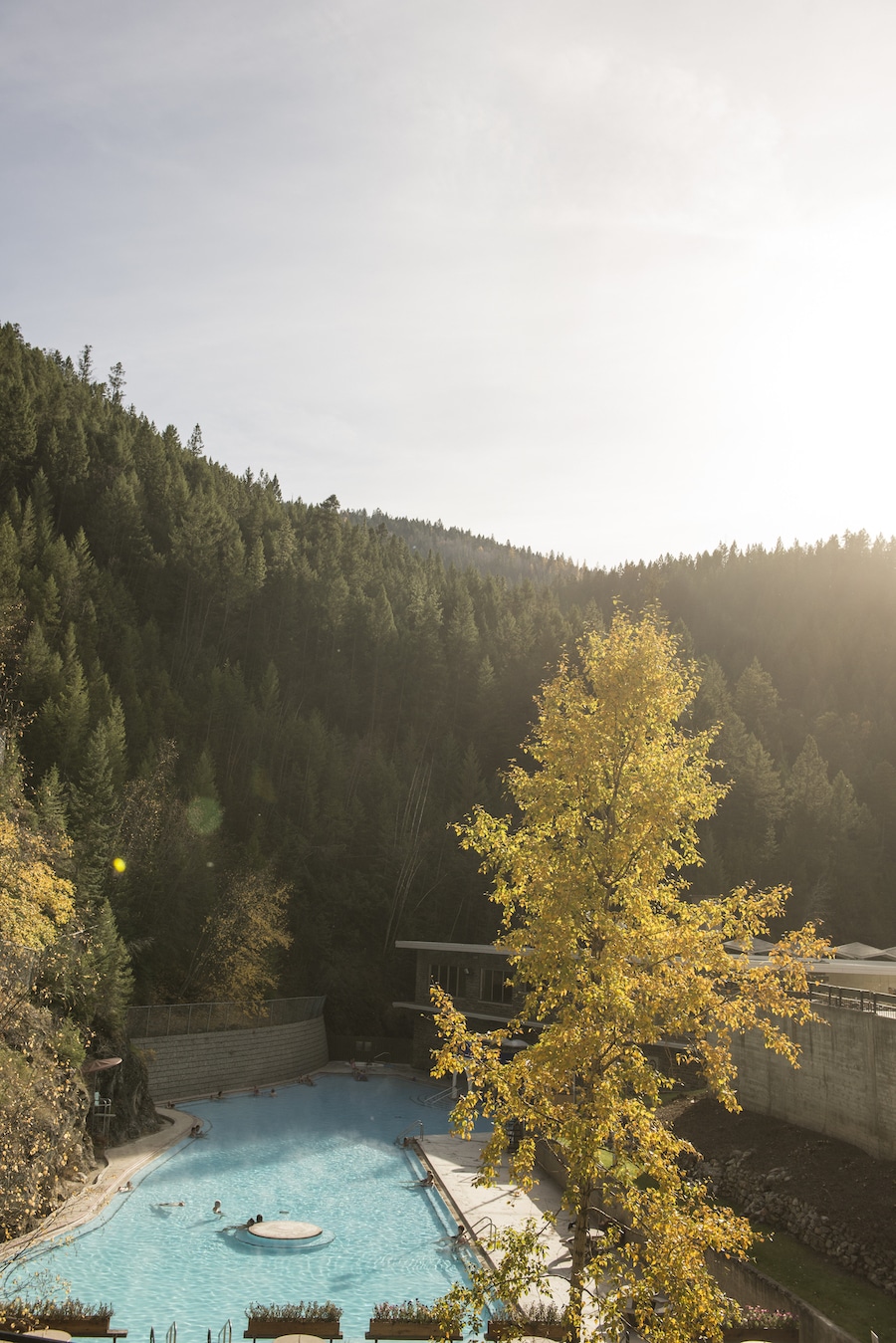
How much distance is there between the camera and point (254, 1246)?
20.6 metres

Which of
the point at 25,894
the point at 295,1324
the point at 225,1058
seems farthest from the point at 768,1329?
the point at 225,1058

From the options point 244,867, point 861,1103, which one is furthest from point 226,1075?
point 861,1103

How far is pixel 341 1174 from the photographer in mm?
26812

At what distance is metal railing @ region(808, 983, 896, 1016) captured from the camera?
20.1 m

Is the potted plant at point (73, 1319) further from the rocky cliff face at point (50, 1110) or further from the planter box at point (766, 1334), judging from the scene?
the planter box at point (766, 1334)

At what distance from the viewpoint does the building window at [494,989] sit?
43766mm

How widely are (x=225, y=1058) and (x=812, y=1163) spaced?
1005 inches

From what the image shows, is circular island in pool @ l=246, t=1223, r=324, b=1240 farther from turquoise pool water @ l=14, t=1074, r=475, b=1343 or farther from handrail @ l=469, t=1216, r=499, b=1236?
handrail @ l=469, t=1216, r=499, b=1236

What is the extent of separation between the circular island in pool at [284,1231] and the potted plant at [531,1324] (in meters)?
6.06

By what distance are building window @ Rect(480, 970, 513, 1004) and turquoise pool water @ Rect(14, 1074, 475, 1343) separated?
12183 millimetres

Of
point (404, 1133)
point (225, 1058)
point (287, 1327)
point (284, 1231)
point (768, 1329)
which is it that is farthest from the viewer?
point (225, 1058)

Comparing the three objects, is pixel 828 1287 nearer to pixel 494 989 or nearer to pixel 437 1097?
pixel 437 1097

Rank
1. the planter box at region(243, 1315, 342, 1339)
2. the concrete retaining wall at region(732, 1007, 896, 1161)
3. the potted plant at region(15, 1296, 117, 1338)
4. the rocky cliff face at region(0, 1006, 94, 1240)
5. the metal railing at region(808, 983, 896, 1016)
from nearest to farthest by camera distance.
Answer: the potted plant at region(15, 1296, 117, 1338) → the planter box at region(243, 1315, 342, 1339) → the rocky cliff face at region(0, 1006, 94, 1240) → the concrete retaining wall at region(732, 1007, 896, 1161) → the metal railing at region(808, 983, 896, 1016)

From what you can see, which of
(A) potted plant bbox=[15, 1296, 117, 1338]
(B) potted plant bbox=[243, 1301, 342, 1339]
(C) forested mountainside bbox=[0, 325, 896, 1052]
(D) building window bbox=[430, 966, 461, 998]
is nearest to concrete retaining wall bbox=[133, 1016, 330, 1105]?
(C) forested mountainside bbox=[0, 325, 896, 1052]
